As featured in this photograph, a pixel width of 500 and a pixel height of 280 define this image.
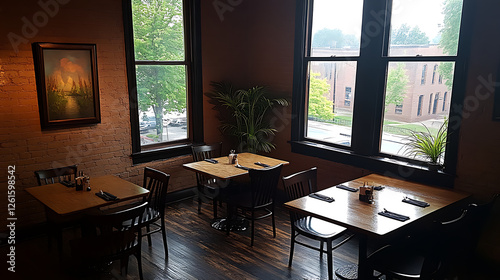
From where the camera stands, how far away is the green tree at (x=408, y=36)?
4.15m

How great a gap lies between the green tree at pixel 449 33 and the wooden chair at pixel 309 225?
172cm

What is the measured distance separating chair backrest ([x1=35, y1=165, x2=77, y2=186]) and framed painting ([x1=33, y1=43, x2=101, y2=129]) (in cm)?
52

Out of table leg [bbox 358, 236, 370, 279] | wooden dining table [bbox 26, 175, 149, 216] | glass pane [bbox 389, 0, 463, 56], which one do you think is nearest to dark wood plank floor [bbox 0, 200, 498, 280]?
table leg [bbox 358, 236, 370, 279]

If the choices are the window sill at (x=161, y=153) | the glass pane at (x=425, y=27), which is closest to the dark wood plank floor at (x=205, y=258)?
the window sill at (x=161, y=153)

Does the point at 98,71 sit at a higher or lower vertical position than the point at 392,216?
higher

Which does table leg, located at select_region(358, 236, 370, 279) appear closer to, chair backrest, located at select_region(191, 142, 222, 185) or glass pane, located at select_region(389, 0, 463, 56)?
glass pane, located at select_region(389, 0, 463, 56)

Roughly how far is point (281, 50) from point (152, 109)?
204 cm

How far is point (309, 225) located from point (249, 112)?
2361 millimetres

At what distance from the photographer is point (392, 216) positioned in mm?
3123

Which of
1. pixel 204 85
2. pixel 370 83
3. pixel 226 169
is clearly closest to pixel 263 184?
pixel 226 169

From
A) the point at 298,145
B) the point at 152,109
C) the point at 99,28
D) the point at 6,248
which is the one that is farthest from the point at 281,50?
the point at 6,248

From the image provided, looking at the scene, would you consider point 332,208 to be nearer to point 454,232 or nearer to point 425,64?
point 454,232

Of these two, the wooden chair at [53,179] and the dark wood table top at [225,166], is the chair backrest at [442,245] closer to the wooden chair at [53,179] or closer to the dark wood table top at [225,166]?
the dark wood table top at [225,166]

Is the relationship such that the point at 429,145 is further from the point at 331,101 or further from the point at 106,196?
the point at 106,196
